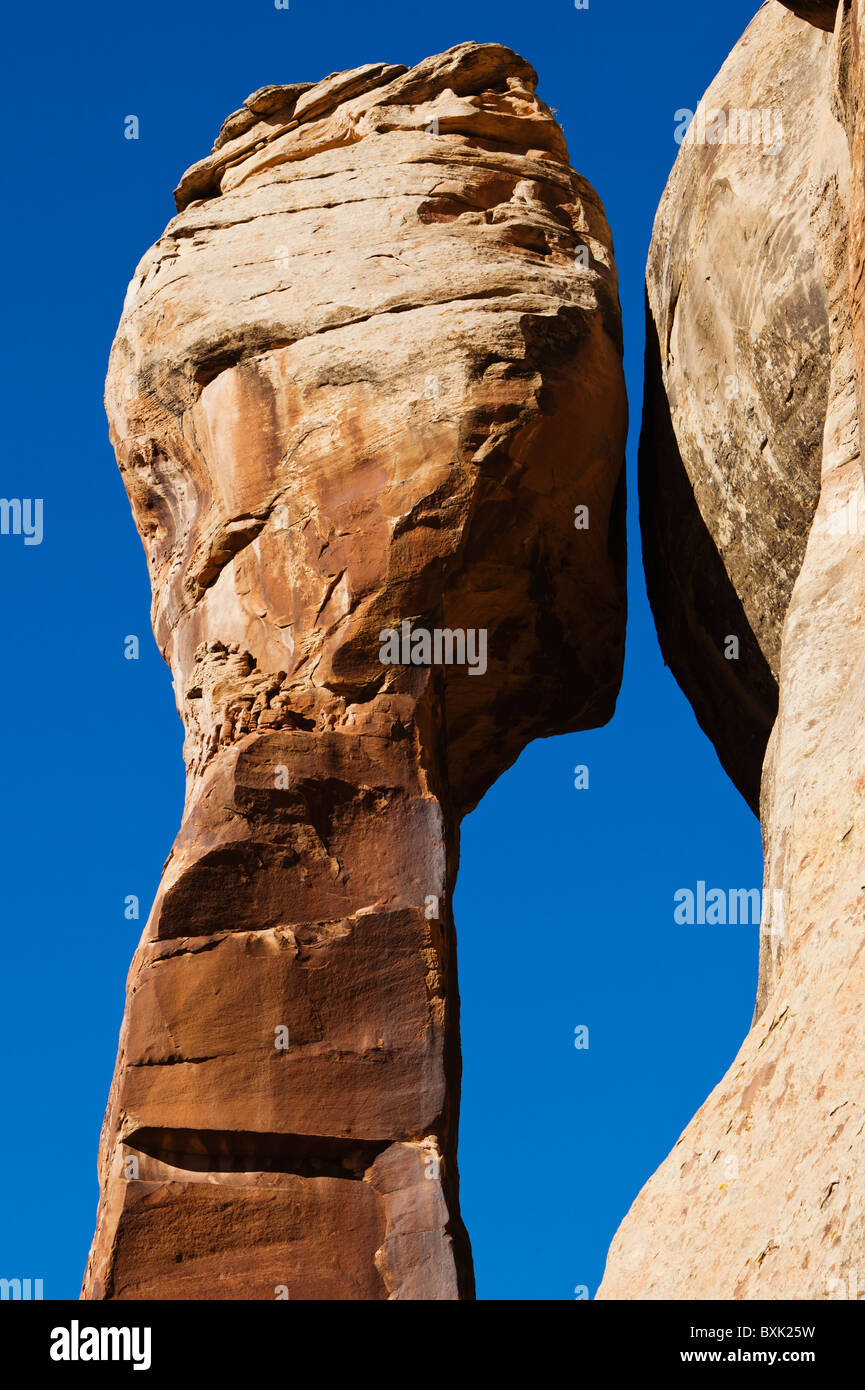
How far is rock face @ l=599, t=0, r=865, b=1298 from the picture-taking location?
6.88 m

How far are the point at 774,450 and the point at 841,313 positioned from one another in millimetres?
1060

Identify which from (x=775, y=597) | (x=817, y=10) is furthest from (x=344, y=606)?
(x=817, y=10)

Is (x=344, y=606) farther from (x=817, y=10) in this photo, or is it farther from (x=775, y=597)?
(x=817, y=10)

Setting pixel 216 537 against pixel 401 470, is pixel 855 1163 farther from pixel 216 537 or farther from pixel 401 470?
pixel 216 537

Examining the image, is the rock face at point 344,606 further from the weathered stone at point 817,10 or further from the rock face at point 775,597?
the weathered stone at point 817,10

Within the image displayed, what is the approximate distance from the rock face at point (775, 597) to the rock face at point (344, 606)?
64 cm

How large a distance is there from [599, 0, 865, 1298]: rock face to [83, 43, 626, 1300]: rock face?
0.64 m

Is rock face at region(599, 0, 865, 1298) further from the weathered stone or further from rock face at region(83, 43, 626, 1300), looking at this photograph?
rock face at region(83, 43, 626, 1300)

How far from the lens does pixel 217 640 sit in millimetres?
10891

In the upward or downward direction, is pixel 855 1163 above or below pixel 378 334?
below

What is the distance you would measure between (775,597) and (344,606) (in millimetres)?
2609

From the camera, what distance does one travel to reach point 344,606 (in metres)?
10.4
